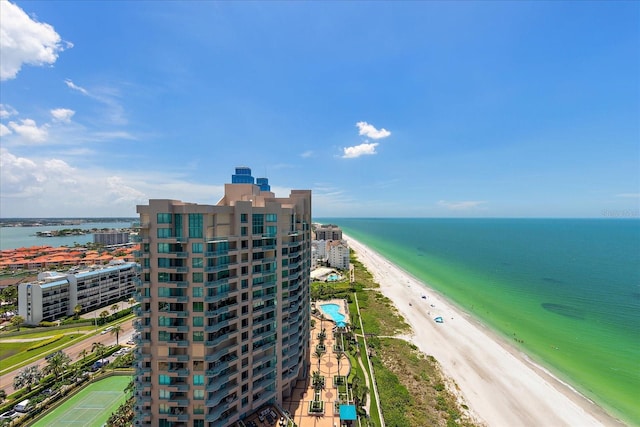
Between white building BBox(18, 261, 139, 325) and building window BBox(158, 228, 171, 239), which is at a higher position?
building window BBox(158, 228, 171, 239)

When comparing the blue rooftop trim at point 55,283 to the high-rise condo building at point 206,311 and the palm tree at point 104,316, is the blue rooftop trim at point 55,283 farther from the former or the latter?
the high-rise condo building at point 206,311

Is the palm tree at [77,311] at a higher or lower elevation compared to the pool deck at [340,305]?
higher

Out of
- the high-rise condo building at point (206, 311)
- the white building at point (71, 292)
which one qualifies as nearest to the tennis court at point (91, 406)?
the high-rise condo building at point (206, 311)

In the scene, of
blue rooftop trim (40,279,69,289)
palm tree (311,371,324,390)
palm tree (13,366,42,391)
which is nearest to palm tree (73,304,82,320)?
blue rooftop trim (40,279,69,289)

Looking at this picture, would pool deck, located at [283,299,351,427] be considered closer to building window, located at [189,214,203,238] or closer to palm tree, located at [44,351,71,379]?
building window, located at [189,214,203,238]

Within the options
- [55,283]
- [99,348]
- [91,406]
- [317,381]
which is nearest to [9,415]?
[91,406]

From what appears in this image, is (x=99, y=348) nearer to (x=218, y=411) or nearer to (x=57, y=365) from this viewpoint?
(x=57, y=365)
